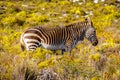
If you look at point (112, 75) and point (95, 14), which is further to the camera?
point (95, 14)

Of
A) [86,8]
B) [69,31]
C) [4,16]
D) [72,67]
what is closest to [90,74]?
[72,67]

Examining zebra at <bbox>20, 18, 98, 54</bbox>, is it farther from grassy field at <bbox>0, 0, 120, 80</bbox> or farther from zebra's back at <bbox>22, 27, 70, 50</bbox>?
grassy field at <bbox>0, 0, 120, 80</bbox>

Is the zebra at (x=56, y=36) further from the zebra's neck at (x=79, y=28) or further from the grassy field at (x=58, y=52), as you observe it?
the grassy field at (x=58, y=52)

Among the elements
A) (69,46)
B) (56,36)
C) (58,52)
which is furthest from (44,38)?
(69,46)

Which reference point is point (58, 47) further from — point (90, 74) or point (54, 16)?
point (54, 16)

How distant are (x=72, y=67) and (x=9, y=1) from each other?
88.3 feet

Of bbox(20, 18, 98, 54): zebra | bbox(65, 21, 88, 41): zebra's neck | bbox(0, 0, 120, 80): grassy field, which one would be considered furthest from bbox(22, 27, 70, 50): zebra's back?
bbox(65, 21, 88, 41): zebra's neck

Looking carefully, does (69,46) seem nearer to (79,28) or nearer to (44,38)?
(44,38)

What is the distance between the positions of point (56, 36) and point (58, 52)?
80 centimetres

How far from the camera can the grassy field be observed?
700cm

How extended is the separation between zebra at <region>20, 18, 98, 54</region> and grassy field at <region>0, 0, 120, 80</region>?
30 cm

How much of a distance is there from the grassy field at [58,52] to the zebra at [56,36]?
0.99ft

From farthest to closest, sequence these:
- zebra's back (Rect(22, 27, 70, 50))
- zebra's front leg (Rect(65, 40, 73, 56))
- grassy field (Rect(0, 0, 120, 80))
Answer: zebra's front leg (Rect(65, 40, 73, 56)) → zebra's back (Rect(22, 27, 70, 50)) → grassy field (Rect(0, 0, 120, 80))

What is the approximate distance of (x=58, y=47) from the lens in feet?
42.7
